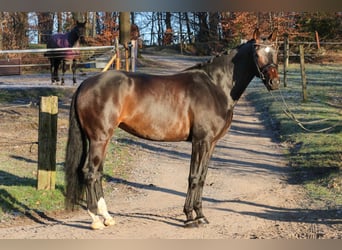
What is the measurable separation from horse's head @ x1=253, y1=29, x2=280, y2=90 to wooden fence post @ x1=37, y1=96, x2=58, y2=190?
2.87m

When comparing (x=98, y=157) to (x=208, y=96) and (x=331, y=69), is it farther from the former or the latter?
(x=331, y=69)

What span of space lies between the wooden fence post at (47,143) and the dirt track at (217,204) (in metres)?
0.85

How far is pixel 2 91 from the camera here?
14.2 m

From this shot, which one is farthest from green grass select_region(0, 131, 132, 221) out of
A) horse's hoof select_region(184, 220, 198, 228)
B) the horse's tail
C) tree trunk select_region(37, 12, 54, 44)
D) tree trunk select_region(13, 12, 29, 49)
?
tree trunk select_region(37, 12, 54, 44)

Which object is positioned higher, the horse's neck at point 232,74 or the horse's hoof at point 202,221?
the horse's neck at point 232,74

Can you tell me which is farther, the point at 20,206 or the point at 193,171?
the point at 20,206

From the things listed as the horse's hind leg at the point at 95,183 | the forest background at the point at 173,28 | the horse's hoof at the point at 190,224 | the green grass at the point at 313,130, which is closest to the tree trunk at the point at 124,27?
the forest background at the point at 173,28

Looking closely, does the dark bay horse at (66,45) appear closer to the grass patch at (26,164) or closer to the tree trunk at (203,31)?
the grass patch at (26,164)

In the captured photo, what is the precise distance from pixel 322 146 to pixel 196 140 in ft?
13.7

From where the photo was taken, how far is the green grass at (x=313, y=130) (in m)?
6.39

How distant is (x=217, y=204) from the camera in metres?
5.75

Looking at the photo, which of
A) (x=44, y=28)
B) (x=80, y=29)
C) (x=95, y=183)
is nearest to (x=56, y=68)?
(x=80, y=29)
